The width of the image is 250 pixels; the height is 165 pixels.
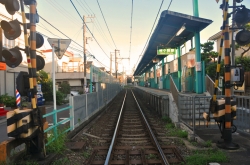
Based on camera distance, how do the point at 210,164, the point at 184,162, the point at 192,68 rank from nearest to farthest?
the point at 210,164, the point at 184,162, the point at 192,68

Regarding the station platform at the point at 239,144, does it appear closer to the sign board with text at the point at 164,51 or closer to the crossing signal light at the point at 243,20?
the crossing signal light at the point at 243,20

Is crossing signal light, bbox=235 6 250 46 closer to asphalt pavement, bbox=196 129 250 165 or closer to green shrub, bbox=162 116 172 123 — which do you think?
asphalt pavement, bbox=196 129 250 165

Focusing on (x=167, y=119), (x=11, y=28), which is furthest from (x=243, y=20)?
(x=167, y=119)

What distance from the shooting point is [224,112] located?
567cm

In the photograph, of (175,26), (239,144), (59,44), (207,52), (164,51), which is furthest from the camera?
(207,52)

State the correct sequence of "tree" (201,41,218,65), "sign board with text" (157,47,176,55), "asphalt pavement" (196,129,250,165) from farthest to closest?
"tree" (201,41,218,65) < "sign board with text" (157,47,176,55) < "asphalt pavement" (196,129,250,165)

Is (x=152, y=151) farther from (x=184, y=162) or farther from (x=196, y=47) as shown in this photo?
(x=196, y=47)

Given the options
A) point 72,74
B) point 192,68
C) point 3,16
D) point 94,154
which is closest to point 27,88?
point 94,154

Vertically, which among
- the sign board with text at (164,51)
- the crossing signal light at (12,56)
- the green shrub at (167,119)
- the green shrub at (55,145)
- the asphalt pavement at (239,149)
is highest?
the sign board with text at (164,51)

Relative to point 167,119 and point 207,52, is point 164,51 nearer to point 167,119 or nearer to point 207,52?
point 167,119

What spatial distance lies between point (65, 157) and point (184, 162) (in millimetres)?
2759

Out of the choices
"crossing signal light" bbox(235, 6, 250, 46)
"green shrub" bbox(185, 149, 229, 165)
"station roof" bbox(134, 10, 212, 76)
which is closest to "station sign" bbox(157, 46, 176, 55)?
"station roof" bbox(134, 10, 212, 76)


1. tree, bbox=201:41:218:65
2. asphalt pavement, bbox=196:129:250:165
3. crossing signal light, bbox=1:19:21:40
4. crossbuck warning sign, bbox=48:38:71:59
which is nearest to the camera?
crossing signal light, bbox=1:19:21:40

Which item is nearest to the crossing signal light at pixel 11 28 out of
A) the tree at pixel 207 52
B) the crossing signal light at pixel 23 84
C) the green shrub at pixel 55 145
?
the crossing signal light at pixel 23 84
